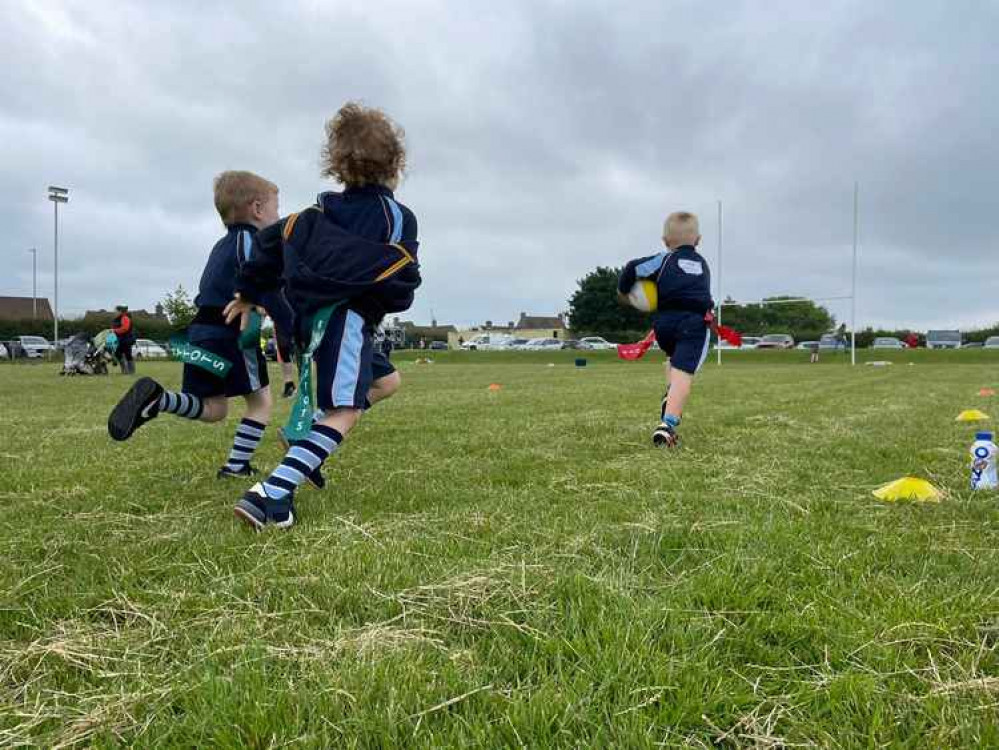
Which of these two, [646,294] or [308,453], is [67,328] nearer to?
[646,294]

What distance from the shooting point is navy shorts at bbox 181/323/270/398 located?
4.16m

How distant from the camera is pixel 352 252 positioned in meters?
3.12

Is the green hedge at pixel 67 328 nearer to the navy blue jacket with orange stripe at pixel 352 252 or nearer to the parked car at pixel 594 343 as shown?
the parked car at pixel 594 343

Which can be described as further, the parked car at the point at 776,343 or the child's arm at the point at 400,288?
the parked car at the point at 776,343

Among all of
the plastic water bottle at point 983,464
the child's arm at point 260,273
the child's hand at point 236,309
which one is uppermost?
the child's arm at point 260,273

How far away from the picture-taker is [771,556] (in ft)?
7.88

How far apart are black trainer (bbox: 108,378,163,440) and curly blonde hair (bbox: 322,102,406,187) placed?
5.04 feet

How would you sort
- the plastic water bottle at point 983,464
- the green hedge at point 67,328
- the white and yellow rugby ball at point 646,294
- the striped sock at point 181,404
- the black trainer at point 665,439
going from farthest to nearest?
the green hedge at point 67,328
the white and yellow rugby ball at point 646,294
the black trainer at point 665,439
the striped sock at point 181,404
the plastic water bottle at point 983,464

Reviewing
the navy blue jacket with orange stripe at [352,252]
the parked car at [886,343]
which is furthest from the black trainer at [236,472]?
the parked car at [886,343]

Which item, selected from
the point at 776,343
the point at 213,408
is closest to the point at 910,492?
the point at 213,408

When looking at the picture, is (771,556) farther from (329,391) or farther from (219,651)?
(329,391)

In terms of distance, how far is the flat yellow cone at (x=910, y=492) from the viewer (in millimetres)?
3307

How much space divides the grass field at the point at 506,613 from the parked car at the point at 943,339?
55916 millimetres

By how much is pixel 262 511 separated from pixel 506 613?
1.37 meters
